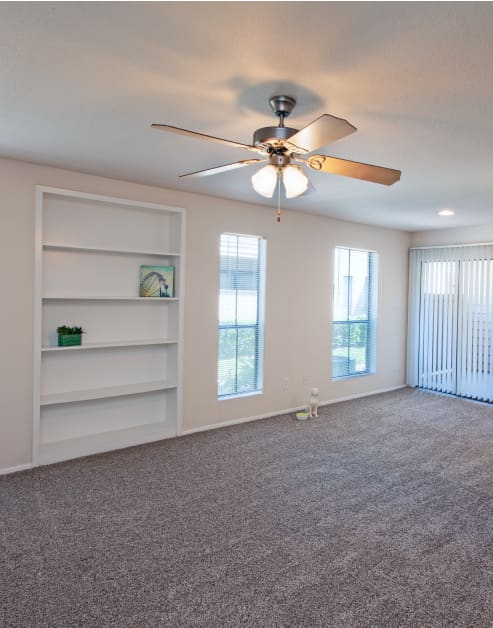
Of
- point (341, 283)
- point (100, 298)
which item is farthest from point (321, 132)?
point (341, 283)

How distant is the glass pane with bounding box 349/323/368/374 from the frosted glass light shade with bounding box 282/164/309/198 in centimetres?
396

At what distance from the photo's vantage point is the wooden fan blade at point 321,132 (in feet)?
5.57

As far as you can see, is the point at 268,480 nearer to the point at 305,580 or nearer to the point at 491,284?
the point at 305,580

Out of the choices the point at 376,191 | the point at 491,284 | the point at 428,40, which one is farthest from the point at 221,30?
the point at 491,284

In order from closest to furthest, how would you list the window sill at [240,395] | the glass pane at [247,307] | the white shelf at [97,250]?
the white shelf at [97,250] < the window sill at [240,395] < the glass pane at [247,307]

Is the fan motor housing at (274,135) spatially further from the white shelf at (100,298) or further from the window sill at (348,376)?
the window sill at (348,376)

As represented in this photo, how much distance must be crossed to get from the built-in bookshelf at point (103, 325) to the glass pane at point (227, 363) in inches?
23.5

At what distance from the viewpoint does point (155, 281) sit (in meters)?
4.18

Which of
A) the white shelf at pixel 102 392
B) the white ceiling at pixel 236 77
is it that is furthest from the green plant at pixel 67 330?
the white ceiling at pixel 236 77

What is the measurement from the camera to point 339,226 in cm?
566

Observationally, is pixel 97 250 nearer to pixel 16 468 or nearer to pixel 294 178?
pixel 16 468

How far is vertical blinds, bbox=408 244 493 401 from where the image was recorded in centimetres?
577

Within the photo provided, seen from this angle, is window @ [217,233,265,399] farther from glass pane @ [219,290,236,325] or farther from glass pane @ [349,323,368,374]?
glass pane @ [349,323,368,374]

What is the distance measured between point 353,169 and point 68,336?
266 centimetres
